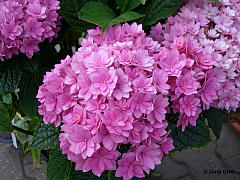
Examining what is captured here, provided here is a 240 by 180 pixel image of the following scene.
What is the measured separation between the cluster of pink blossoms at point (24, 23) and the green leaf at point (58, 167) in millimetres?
354

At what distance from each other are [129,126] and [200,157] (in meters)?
1.50

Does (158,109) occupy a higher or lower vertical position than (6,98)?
higher

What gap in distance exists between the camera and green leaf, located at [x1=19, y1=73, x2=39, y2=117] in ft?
3.85

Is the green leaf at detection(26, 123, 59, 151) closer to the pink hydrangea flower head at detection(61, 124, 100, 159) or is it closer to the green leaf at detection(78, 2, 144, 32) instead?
the pink hydrangea flower head at detection(61, 124, 100, 159)

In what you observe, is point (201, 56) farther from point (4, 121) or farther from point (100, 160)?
point (4, 121)

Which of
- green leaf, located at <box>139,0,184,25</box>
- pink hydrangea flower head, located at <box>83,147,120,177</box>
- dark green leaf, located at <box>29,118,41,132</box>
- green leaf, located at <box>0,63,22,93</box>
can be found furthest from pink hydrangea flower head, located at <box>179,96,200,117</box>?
dark green leaf, located at <box>29,118,41,132</box>

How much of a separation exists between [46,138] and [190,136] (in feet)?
1.50

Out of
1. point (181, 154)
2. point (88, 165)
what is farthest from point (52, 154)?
point (181, 154)

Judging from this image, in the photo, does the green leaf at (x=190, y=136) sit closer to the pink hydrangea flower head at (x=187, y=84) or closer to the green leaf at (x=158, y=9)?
the pink hydrangea flower head at (x=187, y=84)

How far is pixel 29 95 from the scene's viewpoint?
3.86ft

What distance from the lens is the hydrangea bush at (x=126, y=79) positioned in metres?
0.64

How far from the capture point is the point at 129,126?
62 centimetres

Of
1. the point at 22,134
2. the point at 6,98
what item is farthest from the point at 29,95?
the point at 22,134

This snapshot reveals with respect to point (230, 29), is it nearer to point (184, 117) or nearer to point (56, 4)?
point (184, 117)
